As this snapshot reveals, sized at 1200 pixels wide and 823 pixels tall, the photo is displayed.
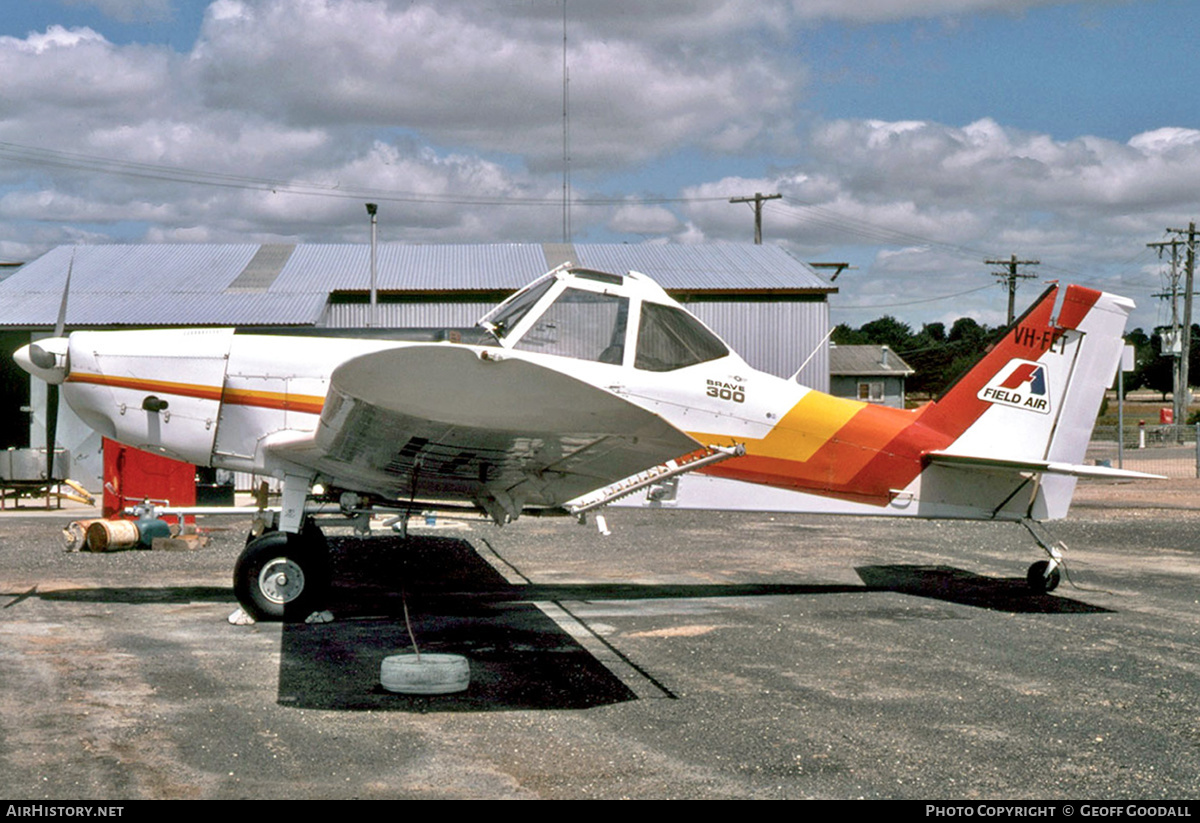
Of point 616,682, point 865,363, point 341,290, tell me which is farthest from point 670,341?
point 865,363

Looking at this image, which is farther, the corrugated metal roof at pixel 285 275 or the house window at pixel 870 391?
the house window at pixel 870 391

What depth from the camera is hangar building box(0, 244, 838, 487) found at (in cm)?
2484

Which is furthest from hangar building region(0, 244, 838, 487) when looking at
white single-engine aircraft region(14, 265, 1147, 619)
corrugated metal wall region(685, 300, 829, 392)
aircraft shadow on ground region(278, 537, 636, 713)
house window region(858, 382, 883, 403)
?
house window region(858, 382, 883, 403)

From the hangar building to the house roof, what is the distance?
30379mm

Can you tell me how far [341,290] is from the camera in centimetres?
2677

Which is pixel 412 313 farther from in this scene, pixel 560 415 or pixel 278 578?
pixel 560 415

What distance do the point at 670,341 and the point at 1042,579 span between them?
14.0ft

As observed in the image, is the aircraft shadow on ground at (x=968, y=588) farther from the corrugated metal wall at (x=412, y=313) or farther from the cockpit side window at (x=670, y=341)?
the corrugated metal wall at (x=412, y=313)

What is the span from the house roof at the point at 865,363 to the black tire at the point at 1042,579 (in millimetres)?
49871

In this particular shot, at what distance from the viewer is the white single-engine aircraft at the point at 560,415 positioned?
5781 mm

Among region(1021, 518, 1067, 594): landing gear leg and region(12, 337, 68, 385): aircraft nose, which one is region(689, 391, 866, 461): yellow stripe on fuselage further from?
region(12, 337, 68, 385): aircraft nose

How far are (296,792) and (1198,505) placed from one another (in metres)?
20.2

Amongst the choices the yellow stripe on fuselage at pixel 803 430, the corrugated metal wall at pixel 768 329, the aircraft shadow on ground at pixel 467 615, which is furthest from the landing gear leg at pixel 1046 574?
the corrugated metal wall at pixel 768 329
